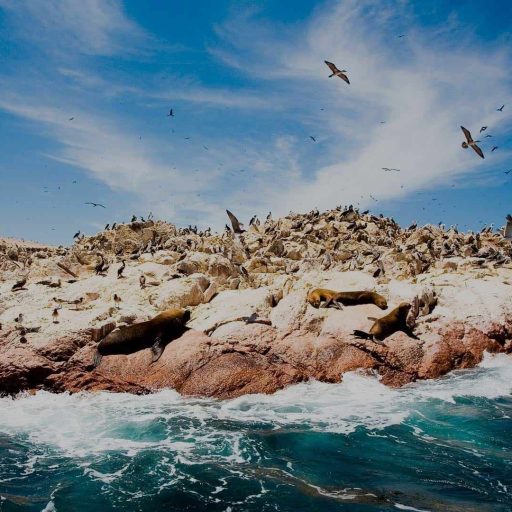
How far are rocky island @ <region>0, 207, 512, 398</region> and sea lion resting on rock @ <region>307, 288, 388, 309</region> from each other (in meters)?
0.26

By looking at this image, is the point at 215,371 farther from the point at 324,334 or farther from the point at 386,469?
the point at 386,469

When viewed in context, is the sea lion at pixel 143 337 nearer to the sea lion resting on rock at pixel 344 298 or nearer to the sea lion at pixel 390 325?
the sea lion resting on rock at pixel 344 298

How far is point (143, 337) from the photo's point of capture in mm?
14023

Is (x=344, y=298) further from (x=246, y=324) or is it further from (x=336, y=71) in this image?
Answer: (x=336, y=71)

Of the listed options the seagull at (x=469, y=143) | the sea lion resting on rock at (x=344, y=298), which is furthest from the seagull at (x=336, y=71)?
the sea lion resting on rock at (x=344, y=298)

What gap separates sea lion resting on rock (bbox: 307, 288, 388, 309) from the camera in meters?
15.4

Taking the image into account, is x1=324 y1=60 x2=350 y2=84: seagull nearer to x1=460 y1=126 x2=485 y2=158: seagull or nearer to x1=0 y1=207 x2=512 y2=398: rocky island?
x1=460 y1=126 x2=485 y2=158: seagull

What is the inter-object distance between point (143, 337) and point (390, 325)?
7.73 meters

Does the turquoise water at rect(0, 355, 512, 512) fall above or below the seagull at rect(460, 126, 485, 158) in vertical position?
below

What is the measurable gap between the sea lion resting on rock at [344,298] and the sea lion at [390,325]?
3.17 ft

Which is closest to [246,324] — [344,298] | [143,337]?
[143,337]

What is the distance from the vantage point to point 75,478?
797cm

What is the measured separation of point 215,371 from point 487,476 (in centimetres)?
734

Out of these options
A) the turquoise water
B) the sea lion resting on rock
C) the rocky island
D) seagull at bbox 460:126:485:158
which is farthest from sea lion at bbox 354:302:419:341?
seagull at bbox 460:126:485:158
